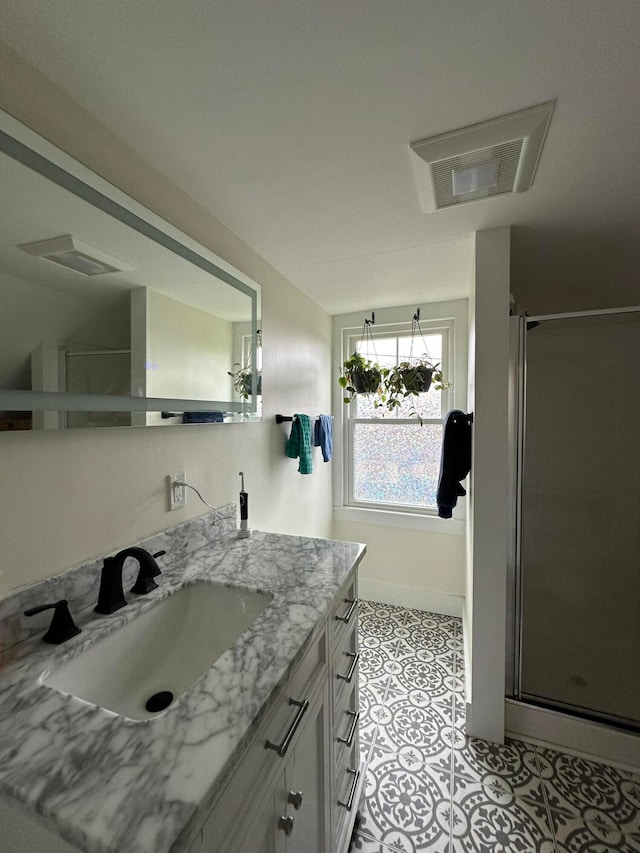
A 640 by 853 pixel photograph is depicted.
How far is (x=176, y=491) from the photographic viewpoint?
1.30 metres

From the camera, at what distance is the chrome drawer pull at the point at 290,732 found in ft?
2.30

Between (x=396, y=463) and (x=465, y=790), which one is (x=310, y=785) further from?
(x=396, y=463)

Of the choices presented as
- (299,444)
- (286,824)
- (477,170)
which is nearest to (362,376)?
(299,444)

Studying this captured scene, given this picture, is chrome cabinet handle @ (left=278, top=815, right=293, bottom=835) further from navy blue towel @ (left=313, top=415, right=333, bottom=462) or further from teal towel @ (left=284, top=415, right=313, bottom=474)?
navy blue towel @ (left=313, top=415, right=333, bottom=462)

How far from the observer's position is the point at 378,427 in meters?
2.90

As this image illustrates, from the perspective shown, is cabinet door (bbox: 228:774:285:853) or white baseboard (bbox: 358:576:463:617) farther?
white baseboard (bbox: 358:576:463:617)

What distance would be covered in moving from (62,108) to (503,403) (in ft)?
5.80

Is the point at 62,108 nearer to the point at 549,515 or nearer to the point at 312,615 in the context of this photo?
the point at 312,615

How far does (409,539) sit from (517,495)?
4.05 ft

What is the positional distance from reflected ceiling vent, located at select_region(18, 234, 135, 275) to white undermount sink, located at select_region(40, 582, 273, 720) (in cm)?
95

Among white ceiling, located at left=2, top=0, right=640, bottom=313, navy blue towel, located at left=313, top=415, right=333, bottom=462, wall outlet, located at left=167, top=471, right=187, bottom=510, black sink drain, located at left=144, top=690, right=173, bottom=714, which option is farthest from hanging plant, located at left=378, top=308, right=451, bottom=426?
black sink drain, located at left=144, top=690, right=173, bottom=714

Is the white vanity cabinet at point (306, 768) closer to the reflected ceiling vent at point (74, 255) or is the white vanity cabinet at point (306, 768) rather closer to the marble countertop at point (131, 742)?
the marble countertop at point (131, 742)

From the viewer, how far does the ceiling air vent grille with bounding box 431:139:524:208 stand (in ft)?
3.59

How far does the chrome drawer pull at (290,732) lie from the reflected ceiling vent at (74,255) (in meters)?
1.20
